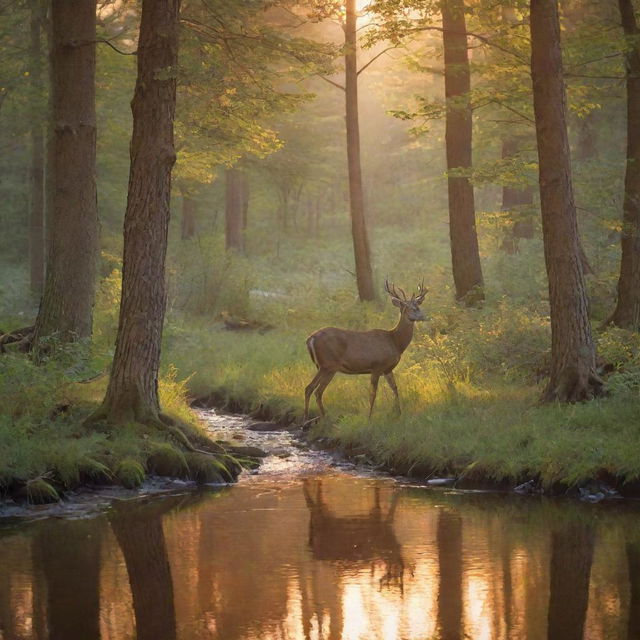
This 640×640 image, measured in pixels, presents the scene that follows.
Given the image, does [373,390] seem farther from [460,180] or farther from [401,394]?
[460,180]

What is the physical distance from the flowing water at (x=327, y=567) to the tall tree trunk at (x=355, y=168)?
42.3ft

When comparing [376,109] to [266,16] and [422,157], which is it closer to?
[422,157]

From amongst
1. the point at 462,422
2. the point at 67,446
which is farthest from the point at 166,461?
the point at 462,422

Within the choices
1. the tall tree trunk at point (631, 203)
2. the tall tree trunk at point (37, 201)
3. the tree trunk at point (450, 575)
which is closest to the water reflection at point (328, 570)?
the tree trunk at point (450, 575)

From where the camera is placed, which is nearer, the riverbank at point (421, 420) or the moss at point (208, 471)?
the riverbank at point (421, 420)

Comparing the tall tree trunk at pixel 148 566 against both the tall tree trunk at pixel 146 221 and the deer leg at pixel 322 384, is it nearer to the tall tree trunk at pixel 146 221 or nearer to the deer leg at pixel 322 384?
the tall tree trunk at pixel 146 221

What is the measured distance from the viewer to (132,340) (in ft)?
41.9

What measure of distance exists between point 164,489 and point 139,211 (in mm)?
3353

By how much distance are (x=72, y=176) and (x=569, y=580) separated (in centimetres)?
1100

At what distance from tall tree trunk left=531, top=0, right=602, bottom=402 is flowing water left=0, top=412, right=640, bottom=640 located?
2.64 m

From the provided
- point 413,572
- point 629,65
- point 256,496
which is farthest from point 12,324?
point 413,572

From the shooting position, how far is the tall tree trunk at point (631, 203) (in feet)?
50.3

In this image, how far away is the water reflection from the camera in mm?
7250

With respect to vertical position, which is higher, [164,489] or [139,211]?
[139,211]
